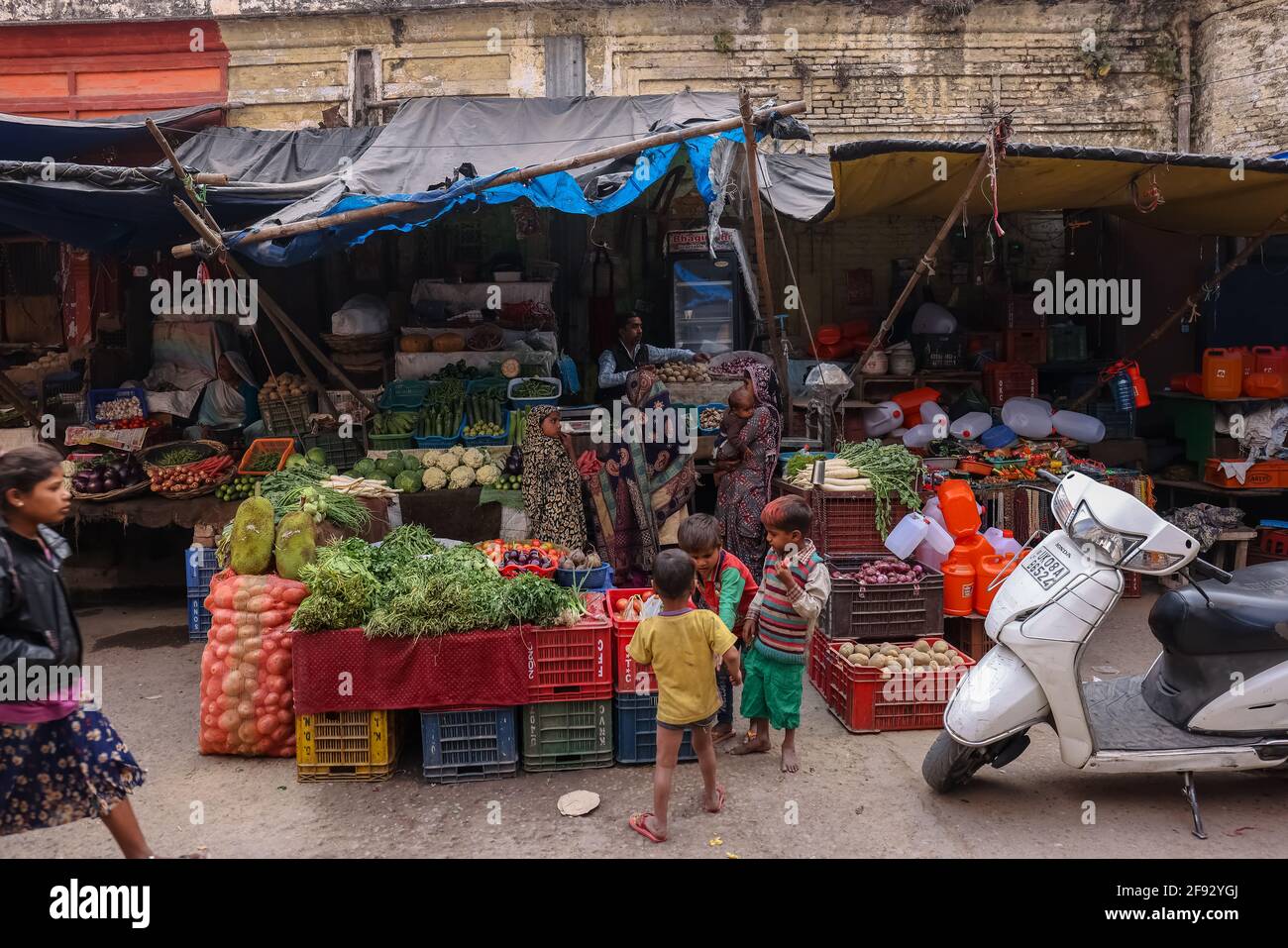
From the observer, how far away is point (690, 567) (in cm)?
416

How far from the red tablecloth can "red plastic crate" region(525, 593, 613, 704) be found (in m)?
0.10

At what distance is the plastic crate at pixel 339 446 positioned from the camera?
8953 millimetres

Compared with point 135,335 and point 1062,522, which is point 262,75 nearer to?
point 135,335

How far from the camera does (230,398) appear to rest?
33.3ft

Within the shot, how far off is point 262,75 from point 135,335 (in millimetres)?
4197

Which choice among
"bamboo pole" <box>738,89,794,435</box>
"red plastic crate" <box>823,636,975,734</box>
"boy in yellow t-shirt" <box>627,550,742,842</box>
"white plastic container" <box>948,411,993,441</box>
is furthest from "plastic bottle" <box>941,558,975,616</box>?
"white plastic container" <box>948,411,993,441</box>

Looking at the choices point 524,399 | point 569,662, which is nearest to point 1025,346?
point 524,399

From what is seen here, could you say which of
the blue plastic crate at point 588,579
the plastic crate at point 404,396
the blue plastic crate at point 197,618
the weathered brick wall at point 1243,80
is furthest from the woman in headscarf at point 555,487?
the weathered brick wall at point 1243,80

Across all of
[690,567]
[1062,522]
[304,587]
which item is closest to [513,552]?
[304,587]

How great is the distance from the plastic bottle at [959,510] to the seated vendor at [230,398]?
7174mm

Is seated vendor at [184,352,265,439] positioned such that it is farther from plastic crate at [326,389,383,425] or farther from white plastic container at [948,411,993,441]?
white plastic container at [948,411,993,441]

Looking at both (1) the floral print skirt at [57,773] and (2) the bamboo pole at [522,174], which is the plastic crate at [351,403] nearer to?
(2) the bamboo pole at [522,174]

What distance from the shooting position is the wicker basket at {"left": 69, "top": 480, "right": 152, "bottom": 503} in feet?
27.2

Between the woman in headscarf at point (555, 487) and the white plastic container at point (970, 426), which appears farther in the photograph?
the white plastic container at point (970, 426)
